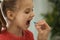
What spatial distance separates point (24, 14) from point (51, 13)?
1133mm

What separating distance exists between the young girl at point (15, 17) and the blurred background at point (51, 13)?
0.95 m

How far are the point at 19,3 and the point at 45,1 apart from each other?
4.05 feet

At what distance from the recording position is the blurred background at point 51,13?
1.96 metres

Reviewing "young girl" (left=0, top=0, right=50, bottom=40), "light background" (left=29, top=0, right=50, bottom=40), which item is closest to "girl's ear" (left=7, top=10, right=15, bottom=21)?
"young girl" (left=0, top=0, right=50, bottom=40)

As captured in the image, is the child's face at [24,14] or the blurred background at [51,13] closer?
the child's face at [24,14]

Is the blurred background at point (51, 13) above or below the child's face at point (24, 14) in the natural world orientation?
below

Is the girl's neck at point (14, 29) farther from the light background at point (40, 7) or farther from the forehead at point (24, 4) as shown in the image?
the light background at point (40, 7)

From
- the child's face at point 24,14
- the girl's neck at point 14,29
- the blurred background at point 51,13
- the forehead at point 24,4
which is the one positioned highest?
the forehead at point 24,4

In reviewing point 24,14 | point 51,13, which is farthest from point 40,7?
point 24,14

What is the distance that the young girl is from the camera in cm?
92

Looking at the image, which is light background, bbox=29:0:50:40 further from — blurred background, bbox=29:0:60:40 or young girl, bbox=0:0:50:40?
young girl, bbox=0:0:50:40

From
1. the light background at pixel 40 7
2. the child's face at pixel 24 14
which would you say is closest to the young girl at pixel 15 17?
the child's face at pixel 24 14

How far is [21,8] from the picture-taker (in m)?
0.95

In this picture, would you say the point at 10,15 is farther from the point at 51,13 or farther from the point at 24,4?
the point at 51,13
